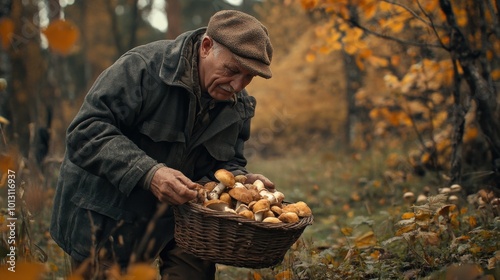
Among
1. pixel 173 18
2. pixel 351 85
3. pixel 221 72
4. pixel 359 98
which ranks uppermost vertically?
pixel 221 72

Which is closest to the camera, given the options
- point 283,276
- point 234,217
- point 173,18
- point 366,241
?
point 234,217

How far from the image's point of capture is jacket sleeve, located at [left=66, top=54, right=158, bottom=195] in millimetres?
2629

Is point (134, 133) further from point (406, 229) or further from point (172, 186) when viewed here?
point (406, 229)

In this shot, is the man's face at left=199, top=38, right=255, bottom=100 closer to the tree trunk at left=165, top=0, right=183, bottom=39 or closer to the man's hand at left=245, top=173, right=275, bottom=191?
the man's hand at left=245, top=173, right=275, bottom=191

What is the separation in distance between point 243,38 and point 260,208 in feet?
2.94

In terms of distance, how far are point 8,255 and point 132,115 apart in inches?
36.4

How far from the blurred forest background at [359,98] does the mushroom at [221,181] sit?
1.06 m

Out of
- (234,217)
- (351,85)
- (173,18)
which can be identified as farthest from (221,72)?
(173,18)

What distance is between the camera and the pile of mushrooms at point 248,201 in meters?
2.65

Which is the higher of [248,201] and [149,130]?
[149,130]

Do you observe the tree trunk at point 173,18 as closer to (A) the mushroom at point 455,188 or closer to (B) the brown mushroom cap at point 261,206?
(A) the mushroom at point 455,188

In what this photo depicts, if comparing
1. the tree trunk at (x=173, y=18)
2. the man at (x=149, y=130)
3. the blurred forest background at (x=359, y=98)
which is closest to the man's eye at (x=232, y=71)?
the man at (x=149, y=130)

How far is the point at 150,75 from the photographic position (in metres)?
2.92

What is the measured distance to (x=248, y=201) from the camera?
278 cm
